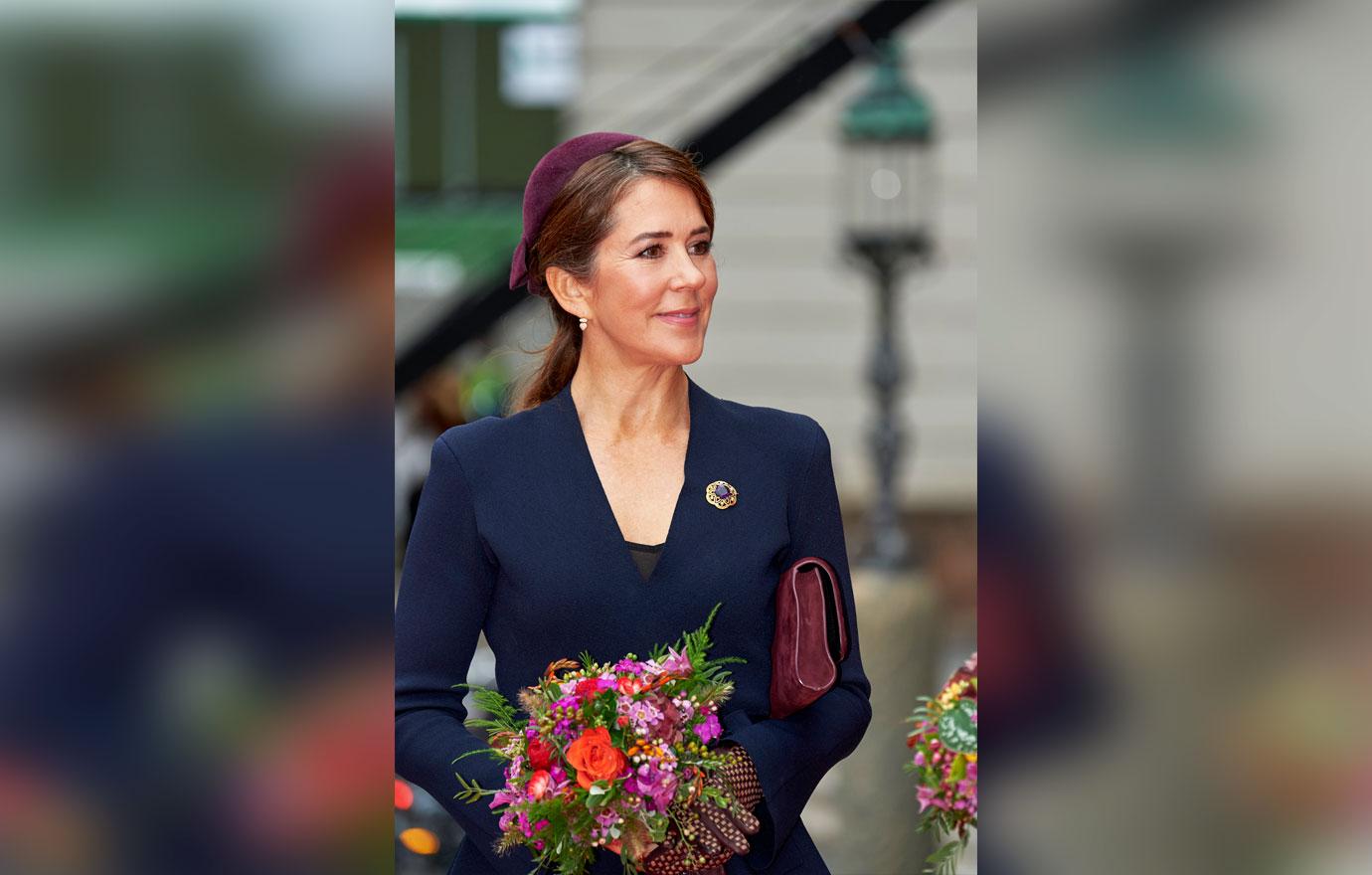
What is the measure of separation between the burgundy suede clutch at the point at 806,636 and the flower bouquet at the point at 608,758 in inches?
4.8

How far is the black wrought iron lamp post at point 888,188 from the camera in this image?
8109mm

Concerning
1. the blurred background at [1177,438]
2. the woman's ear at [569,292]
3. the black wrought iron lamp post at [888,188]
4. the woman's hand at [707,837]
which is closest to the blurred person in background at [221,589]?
the blurred background at [1177,438]

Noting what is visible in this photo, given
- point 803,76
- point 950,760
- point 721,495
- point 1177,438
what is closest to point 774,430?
point 721,495

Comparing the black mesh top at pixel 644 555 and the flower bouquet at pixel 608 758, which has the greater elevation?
the black mesh top at pixel 644 555

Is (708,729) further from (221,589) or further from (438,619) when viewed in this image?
(221,589)

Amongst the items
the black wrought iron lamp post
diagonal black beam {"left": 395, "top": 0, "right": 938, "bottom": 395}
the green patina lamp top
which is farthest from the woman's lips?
diagonal black beam {"left": 395, "top": 0, "right": 938, "bottom": 395}

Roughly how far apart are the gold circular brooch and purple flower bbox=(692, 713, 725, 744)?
15.1 inches

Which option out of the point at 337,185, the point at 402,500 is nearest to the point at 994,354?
the point at 337,185

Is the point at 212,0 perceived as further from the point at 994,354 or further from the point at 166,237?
the point at 994,354

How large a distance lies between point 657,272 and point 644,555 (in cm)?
41

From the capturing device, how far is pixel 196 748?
1.28 m

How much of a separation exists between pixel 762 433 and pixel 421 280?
10326 mm

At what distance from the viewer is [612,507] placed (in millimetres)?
2533

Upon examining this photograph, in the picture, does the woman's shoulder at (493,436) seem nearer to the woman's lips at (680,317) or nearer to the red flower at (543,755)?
the woman's lips at (680,317)
